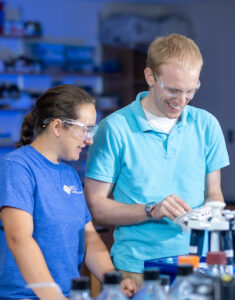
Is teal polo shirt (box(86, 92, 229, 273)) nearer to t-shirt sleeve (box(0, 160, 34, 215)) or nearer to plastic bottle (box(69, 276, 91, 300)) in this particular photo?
t-shirt sleeve (box(0, 160, 34, 215))

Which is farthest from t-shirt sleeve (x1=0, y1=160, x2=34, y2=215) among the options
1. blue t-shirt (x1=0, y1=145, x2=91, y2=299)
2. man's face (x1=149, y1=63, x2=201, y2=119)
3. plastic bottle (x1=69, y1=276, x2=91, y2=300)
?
man's face (x1=149, y1=63, x2=201, y2=119)

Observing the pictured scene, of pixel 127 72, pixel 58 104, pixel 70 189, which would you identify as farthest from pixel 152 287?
pixel 127 72

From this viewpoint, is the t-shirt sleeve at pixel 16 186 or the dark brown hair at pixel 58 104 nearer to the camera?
the t-shirt sleeve at pixel 16 186

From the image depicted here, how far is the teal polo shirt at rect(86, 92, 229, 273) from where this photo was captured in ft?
6.61

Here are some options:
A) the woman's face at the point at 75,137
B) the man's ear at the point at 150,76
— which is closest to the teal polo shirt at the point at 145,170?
the man's ear at the point at 150,76

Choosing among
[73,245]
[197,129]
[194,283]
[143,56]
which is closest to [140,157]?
[197,129]

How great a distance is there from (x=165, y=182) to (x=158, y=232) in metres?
0.19

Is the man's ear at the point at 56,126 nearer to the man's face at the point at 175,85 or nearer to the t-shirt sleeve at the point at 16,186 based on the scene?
the t-shirt sleeve at the point at 16,186

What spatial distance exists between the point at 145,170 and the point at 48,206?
0.47 metres

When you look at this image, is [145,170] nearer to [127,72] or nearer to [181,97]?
[181,97]

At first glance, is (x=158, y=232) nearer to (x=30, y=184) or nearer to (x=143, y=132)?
(x=143, y=132)

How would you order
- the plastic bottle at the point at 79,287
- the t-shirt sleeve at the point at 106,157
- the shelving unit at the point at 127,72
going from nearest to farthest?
the plastic bottle at the point at 79,287
the t-shirt sleeve at the point at 106,157
the shelving unit at the point at 127,72

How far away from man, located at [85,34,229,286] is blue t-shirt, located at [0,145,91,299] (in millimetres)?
250

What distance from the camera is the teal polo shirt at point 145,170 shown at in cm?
202
